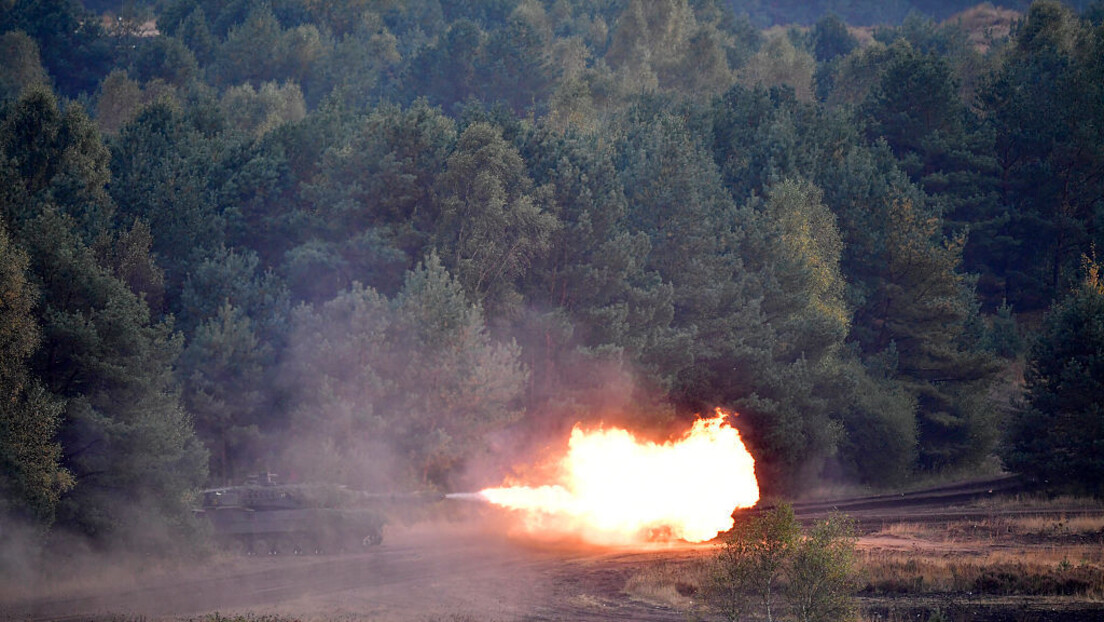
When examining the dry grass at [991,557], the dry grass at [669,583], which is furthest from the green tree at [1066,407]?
the dry grass at [669,583]

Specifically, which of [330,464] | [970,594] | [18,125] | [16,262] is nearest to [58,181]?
[18,125]

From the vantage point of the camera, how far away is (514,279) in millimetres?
62188

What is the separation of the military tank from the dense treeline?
1826mm

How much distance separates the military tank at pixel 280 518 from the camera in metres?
45.6

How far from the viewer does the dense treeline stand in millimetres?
45000

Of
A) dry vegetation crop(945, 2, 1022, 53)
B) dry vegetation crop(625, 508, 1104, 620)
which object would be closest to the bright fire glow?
dry vegetation crop(625, 508, 1104, 620)

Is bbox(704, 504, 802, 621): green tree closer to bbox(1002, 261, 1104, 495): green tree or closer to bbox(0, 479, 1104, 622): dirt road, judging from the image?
bbox(0, 479, 1104, 622): dirt road

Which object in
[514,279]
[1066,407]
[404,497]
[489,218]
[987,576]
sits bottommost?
[987,576]

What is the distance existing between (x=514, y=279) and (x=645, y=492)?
1736 centimetres

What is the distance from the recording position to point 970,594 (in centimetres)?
4044

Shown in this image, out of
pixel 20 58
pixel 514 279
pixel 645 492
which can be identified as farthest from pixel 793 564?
pixel 20 58

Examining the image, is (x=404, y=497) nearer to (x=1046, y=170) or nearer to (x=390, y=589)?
(x=390, y=589)

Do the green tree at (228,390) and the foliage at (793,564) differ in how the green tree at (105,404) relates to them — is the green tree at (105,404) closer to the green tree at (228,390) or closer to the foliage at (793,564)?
the green tree at (228,390)

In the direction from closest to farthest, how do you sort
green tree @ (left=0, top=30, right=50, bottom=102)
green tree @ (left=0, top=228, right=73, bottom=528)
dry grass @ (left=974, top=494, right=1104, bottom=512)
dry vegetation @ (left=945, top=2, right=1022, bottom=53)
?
green tree @ (left=0, top=228, right=73, bottom=528) → dry grass @ (left=974, top=494, right=1104, bottom=512) → green tree @ (left=0, top=30, right=50, bottom=102) → dry vegetation @ (left=945, top=2, right=1022, bottom=53)
